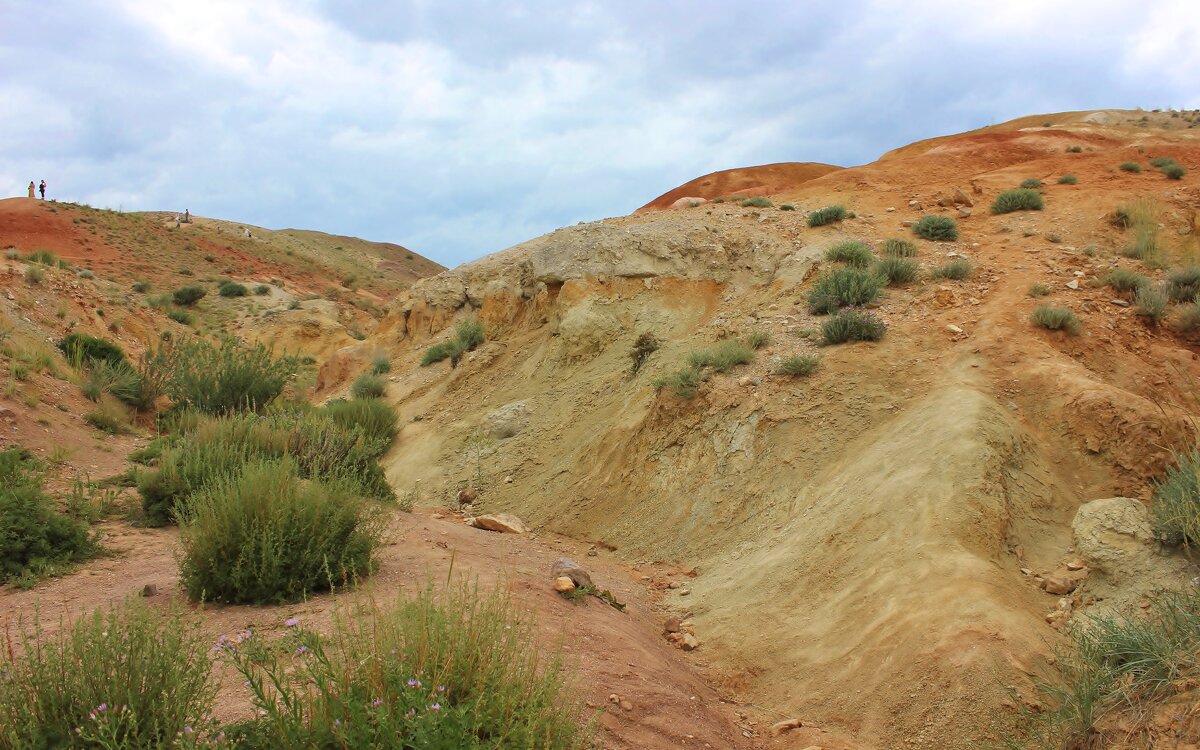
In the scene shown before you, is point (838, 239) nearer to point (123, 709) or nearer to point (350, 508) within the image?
point (350, 508)

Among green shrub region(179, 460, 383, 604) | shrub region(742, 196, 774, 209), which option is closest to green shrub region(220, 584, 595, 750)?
green shrub region(179, 460, 383, 604)

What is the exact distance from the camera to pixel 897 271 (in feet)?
36.3

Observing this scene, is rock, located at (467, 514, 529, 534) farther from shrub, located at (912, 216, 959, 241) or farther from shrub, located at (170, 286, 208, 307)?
shrub, located at (170, 286, 208, 307)

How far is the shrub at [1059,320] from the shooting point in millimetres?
8789

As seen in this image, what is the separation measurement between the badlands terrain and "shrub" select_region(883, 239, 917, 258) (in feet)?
0.66

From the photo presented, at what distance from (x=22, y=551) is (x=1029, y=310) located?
33.5 ft

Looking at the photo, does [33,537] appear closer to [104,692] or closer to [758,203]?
[104,692]

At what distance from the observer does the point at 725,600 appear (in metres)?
6.80

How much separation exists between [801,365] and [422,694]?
730 cm

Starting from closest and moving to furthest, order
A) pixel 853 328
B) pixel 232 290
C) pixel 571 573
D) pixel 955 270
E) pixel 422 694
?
pixel 422 694, pixel 571 573, pixel 853 328, pixel 955 270, pixel 232 290

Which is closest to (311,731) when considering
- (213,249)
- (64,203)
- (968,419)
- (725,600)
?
(725,600)

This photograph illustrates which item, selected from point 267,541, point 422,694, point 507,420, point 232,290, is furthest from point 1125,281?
point 232,290

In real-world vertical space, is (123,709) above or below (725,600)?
above

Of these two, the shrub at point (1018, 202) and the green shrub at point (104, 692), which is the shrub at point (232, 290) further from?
the green shrub at point (104, 692)
